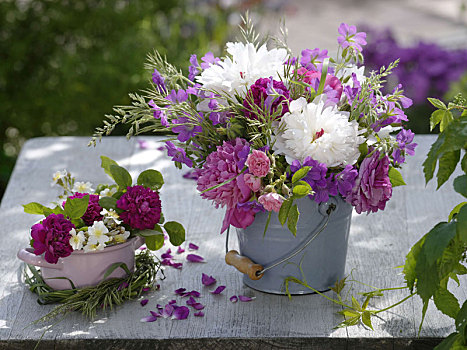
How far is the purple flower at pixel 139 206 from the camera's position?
1.45 metres

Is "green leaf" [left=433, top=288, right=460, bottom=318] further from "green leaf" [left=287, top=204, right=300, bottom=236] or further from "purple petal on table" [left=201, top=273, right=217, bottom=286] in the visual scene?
"purple petal on table" [left=201, top=273, right=217, bottom=286]

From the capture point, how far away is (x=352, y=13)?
272 inches

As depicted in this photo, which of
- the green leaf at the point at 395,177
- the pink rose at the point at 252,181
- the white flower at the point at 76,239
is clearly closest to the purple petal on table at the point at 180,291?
the white flower at the point at 76,239

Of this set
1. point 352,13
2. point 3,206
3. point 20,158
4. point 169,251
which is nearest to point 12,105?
point 20,158

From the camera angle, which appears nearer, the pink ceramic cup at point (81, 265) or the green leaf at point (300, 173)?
the green leaf at point (300, 173)

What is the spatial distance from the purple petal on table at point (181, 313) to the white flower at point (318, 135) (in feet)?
1.21

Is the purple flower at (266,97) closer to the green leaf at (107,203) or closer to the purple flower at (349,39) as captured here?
the purple flower at (349,39)

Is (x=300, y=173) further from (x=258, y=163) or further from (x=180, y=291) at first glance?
(x=180, y=291)

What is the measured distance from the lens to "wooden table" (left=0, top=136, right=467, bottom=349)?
134cm

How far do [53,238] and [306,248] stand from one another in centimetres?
50

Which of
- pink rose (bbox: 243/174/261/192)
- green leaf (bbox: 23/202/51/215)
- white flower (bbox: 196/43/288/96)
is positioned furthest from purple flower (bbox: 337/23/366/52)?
green leaf (bbox: 23/202/51/215)

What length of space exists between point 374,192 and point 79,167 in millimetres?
1172

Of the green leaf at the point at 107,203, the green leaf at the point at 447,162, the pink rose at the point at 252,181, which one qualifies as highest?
the green leaf at the point at 447,162

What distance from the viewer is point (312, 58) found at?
4.70 feet
